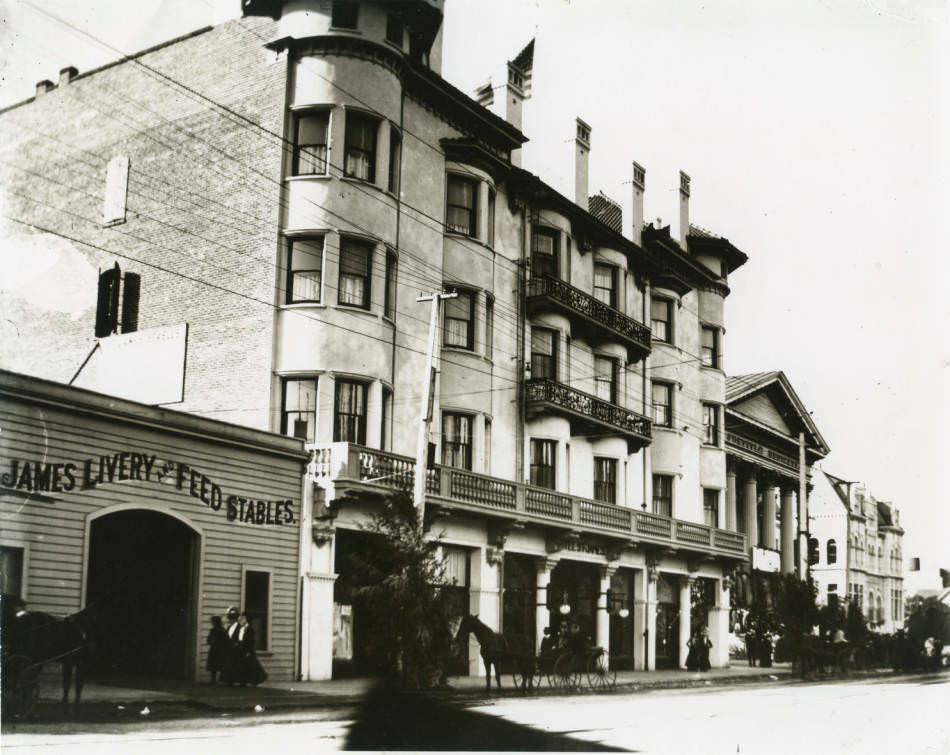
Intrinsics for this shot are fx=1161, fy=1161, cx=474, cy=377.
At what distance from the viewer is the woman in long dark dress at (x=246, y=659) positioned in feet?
73.2

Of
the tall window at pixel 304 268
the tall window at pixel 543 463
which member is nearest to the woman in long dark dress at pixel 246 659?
the tall window at pixel 304 268

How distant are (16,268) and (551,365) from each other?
53.0ft

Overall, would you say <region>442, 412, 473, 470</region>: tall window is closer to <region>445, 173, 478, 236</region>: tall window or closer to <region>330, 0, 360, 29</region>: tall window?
<region>445, 173, 478, 236</region>: tall window

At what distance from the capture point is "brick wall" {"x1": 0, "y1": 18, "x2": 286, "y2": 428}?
27.3 metres

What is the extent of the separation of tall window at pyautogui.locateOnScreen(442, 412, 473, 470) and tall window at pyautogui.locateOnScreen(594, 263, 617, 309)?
28.1ft

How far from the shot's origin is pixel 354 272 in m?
27.7

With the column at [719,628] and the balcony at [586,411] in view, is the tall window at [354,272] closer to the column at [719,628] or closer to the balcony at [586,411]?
the balcony at [586,411]

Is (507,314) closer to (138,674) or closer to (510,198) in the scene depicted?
(510,198)

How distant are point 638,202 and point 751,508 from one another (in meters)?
14.5

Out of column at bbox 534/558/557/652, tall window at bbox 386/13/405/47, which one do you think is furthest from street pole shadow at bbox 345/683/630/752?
tall window at bbox 386/13/405/47

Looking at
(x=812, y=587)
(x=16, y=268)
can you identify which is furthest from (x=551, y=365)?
(x=16, y=268)

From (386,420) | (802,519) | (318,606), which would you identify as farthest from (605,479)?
(318,606)

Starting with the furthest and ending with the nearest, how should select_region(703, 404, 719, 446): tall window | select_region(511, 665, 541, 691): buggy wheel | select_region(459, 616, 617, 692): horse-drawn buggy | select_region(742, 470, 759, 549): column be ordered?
1. select_region(742, 470, 759, 549): column
2. select_region(703, 404, 719, 446): tall window
3. select_region(511, 665, 541, 691): buggy wheel
4. select_region(459, 616, 617, 692): horse-drawn buggy

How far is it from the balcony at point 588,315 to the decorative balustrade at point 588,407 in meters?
2.17
